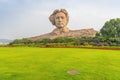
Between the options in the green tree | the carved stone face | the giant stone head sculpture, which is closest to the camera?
the green tree

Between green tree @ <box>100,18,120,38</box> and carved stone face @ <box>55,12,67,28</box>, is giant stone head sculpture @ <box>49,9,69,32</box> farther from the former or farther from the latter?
green tree @ <box>100,18,120,38</box>

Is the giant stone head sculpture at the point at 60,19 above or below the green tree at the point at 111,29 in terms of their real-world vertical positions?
above

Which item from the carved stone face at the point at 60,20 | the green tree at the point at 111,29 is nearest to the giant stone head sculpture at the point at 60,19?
the carved stone face at the point at 60,20

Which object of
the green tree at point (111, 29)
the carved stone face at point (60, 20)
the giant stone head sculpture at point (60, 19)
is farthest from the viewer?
the giant stone head sculpture at point (60, 19)

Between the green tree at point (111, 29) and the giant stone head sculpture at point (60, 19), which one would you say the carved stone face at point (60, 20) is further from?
the green tree at point (111, 29)

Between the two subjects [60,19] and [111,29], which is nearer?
[111,29]

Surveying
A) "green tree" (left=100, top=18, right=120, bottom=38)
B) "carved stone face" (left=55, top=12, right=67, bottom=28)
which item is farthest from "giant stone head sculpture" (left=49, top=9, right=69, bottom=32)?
"green tree" (left=100, top=18, right=120, bottom=38)

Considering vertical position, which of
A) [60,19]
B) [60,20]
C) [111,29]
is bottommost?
[111,29]

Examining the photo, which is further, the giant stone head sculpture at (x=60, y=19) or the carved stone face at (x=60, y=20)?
the giant stone head sculpture at (x=60, y=19)

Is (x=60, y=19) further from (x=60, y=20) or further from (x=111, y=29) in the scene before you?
(x=111, y=29)

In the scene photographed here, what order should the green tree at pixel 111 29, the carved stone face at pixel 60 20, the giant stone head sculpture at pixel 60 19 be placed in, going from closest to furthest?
1. the green tree at pixel 111 29
2. the carved stone face at pixel 60 20
3. the giant stone head sculpture at pixel 60 19

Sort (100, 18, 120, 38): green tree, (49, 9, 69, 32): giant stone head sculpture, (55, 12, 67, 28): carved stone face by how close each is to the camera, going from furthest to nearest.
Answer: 1. (49, 9, 69, 32): giant stone head sculpture
2. (55, 12, 67, 28): carved stone face
3. (100, 18, 120, 38): green tree

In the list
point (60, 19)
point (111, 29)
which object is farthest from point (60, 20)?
point (111, 29)

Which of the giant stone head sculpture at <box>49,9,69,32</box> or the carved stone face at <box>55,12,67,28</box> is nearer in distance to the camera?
the carved stone face at <box>55,12,67,28</box>
